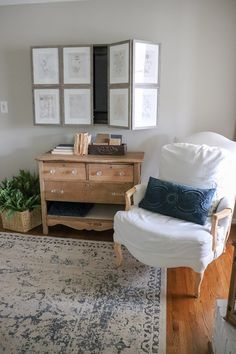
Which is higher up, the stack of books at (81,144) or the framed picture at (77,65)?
the framed picture at (77,65)

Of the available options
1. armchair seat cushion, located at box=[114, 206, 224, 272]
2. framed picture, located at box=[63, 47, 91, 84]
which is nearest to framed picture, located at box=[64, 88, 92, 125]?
framed picture, located at box=[63, 47, 91, 84]

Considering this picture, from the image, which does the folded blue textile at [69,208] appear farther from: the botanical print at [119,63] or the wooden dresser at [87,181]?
the botanical print at [119,63]

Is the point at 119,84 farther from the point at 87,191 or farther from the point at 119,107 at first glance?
the point at 87,191

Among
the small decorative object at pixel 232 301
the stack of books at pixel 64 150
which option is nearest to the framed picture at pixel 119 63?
the stack of books at pixel 64 150

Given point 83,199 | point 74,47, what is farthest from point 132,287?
point 74,47

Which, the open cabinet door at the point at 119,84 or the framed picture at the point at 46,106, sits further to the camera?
the framed picture at the point at 46,106

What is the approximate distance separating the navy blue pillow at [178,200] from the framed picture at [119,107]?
2.40 ft

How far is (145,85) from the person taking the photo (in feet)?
9.12

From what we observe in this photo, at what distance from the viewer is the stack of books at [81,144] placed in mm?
2883

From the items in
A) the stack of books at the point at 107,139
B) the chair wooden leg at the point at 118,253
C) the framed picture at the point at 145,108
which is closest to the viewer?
the chair wooden leg at the point at 118,253

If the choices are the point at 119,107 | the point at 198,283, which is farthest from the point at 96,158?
the point at 198,283

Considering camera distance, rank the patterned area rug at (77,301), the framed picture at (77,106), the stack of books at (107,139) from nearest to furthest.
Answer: the patterned area rug at (77,301) < the stack of books at (107,139) < the framed picture at (77,106)

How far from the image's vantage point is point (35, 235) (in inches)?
116

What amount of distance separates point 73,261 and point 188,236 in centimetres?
102
